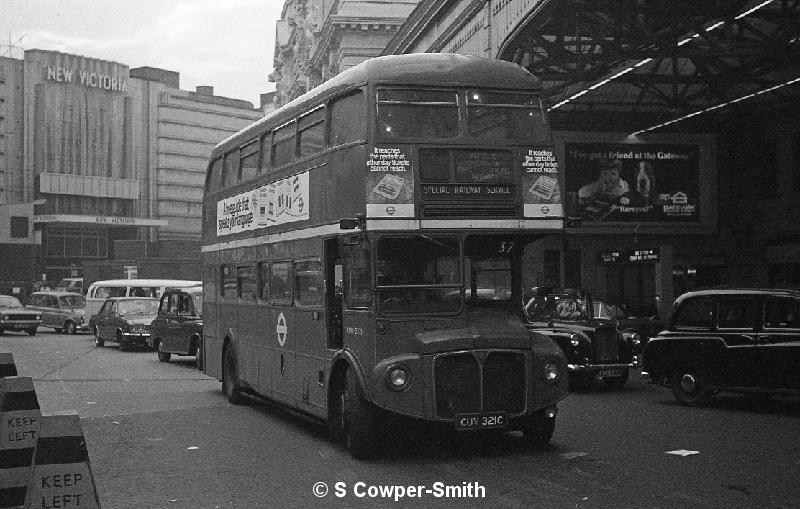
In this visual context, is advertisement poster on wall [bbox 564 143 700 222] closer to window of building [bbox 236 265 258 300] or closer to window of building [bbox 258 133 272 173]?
window of building [bbox 236 265 258 300]

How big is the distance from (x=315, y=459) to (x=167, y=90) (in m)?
125

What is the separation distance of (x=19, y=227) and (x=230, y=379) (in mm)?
96912

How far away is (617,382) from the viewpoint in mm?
18469

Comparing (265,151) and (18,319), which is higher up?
(265,151)

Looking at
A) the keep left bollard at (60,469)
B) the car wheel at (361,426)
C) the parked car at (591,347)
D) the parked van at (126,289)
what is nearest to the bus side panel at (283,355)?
the car wheel at (361,426)

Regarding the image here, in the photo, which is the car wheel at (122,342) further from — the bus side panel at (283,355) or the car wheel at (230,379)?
the bus side panel at (283,355)

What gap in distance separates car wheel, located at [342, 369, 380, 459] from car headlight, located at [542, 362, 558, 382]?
5.63 ft

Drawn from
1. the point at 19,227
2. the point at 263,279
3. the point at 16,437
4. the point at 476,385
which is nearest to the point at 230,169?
the point at 263,279

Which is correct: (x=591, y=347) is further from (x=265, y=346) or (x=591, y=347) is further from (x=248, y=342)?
(x=265, y=346)

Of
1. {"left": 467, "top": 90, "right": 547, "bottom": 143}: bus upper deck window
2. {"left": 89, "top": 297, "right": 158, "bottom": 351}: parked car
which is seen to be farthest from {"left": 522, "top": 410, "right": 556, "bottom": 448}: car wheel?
{"left": 89, "top": 297, "right": 158, "bottom": 351}: parked car

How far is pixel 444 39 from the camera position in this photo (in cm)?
3061

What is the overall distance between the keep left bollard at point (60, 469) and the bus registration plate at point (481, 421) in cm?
495

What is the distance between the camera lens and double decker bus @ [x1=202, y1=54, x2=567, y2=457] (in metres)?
10.3

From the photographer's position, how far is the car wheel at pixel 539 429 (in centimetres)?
1105
